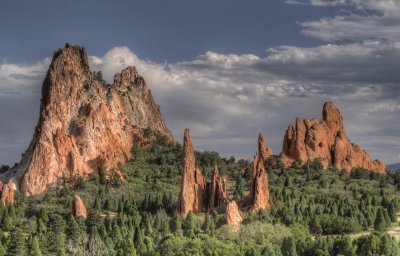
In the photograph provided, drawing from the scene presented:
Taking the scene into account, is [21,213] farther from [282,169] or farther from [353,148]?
[353,148]

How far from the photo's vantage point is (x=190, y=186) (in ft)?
423

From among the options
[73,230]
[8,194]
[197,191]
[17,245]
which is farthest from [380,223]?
[8,194]

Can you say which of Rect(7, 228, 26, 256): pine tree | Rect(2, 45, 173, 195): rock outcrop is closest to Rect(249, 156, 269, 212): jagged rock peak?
Rect(7, 228, 26, 256): pine tree

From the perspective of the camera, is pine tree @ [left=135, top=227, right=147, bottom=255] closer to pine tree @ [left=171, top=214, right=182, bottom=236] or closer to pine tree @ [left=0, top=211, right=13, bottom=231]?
pine tree @ [left=171, top=214, right=182, bottom=236]

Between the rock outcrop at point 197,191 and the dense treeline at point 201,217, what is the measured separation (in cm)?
351

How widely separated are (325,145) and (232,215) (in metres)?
58.0

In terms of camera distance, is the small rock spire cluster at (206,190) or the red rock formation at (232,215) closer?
the red rock formation at (232,215)

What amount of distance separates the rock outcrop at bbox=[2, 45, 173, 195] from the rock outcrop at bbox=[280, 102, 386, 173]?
115 ft

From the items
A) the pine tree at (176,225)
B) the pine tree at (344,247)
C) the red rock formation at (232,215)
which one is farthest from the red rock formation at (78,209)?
the pine tree at (344,247)

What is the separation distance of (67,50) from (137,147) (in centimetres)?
2710

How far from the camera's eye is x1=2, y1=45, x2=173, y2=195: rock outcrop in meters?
154

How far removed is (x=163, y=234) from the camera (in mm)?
112500

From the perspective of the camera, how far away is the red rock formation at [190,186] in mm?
127375

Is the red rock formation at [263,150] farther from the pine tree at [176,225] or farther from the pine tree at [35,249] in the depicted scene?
the pine tree at [35,249]
